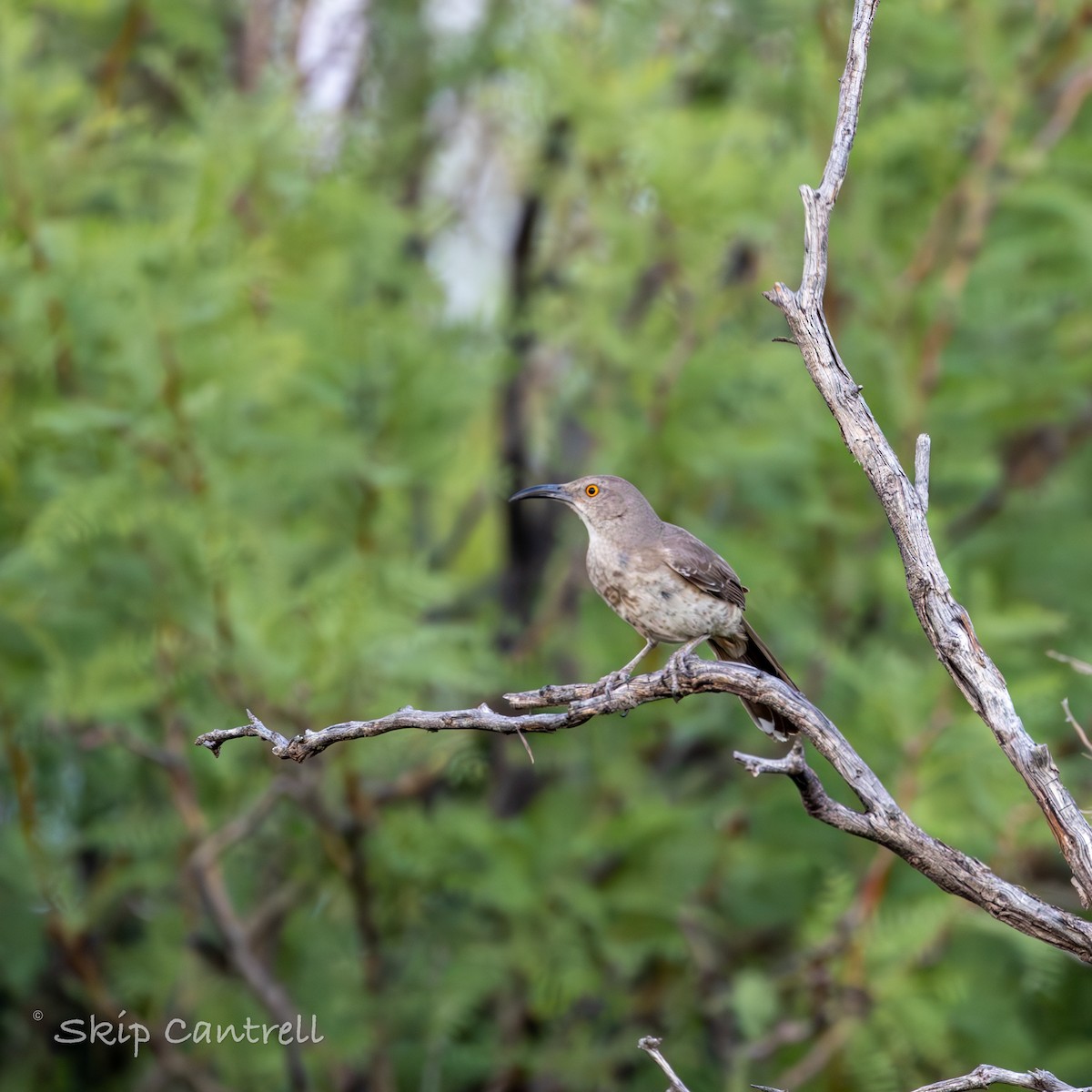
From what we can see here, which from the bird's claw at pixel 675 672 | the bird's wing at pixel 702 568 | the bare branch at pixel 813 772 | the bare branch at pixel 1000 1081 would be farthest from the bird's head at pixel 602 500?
the bare branch at pixel 1000 1081

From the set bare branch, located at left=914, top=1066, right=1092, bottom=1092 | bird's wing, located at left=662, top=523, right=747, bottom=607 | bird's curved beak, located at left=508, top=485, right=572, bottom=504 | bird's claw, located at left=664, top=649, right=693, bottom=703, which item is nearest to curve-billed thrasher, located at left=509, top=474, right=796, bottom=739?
bird's wing, located at left=662, top=523, right=747, bottom=607

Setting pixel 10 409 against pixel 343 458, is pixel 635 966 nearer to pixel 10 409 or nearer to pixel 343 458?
pixel 343 458

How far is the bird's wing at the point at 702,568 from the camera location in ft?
14.9

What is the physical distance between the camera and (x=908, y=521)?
111 inches

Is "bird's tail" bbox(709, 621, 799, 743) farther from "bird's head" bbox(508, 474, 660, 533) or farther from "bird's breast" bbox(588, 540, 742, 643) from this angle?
"bird's head" bbox(508, 474, 660, 533)

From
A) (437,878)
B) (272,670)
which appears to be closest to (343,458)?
(272,670)

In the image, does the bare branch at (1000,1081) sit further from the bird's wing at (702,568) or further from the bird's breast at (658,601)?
the bird's wing at (702,568)

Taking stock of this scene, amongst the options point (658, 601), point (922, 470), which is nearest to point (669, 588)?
point (658, 601)

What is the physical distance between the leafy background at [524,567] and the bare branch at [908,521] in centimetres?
250

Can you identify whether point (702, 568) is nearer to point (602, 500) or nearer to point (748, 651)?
point (748, 651)

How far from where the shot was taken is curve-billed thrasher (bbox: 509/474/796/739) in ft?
14.7

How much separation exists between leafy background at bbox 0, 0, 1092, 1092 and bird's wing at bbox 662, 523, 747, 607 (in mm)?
1222

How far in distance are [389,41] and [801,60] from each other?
332cm

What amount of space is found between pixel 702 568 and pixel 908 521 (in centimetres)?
179
